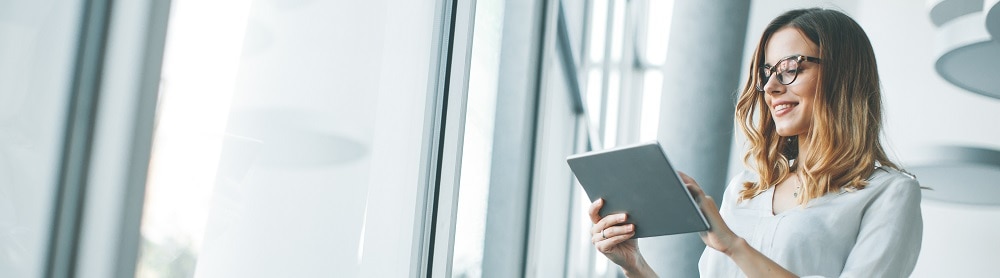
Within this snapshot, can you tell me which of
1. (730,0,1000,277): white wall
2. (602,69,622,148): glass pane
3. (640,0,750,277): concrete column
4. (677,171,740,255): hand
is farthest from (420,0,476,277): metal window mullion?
(602,69,622,148): glass pane

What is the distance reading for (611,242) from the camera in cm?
194

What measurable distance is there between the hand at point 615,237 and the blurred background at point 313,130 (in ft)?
1.12

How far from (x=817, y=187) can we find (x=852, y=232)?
14cm

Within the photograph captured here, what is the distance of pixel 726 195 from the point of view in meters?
2.36

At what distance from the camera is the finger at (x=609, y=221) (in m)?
1.89

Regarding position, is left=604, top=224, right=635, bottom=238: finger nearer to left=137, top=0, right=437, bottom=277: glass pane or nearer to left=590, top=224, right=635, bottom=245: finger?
left=590, top=224, right=635, bottom=245: finger

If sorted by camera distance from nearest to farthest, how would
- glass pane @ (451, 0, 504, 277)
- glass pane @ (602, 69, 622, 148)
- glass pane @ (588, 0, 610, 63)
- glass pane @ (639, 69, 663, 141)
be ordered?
1. glass pane @ (451, 0, 504, 277)
2. glass pane @ (588, 0, 610, 63)
3. glass pane @ (602, 69, 622, 148)
4. glass pane @ (639, 69, 663, 141)

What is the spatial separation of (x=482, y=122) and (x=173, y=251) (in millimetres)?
1717

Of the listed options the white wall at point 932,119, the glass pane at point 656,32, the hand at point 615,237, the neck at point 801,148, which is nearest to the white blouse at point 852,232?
the neck at point 801,148

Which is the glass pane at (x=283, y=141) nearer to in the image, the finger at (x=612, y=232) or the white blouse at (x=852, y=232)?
the finger at (x=612, y=232)

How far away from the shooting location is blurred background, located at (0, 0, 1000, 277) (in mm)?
761

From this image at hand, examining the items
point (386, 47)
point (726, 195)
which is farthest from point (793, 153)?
point (386, 47)

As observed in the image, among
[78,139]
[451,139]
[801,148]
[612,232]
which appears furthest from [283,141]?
[801,148]

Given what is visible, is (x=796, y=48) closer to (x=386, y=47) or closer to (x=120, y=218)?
(x=386, y=47)
